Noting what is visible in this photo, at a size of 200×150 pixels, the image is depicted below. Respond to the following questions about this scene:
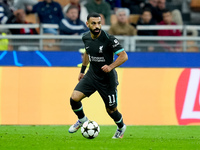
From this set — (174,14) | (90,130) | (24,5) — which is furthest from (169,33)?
(90,130)

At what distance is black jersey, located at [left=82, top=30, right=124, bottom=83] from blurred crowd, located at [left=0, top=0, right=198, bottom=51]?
662cm

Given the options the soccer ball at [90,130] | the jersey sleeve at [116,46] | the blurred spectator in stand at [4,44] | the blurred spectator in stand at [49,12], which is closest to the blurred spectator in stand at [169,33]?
the blurred spectator in stand at [49,12]

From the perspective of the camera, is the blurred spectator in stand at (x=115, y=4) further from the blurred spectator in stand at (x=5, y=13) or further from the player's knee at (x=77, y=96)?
the player's knee at (x=77, y=96)

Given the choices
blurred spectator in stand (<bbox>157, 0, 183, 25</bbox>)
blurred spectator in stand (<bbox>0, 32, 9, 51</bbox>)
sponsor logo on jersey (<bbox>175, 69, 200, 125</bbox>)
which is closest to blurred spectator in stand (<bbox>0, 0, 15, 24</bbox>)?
blurred spectator in stand (<bbox>0, 32, 9, 51</bbox>)

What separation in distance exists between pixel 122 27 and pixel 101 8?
3.92 feet

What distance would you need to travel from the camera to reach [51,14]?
16.6 metres

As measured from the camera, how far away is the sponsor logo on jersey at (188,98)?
1234 cm

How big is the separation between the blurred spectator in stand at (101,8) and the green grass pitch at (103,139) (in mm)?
→ 5694

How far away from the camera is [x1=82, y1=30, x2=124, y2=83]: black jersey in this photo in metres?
8.84

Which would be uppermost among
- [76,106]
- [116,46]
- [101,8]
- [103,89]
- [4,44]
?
[116,46]

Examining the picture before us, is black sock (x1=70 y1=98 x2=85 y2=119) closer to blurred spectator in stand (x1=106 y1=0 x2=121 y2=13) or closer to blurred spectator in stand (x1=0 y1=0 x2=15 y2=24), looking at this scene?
blurred spectator in stand (x1=0 y1=0 x2=15 y2=24)

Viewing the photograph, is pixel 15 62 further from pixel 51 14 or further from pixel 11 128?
pixel 11 128

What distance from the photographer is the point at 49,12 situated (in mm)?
16609

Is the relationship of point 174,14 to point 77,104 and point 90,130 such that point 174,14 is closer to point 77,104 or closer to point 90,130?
point 77,104
